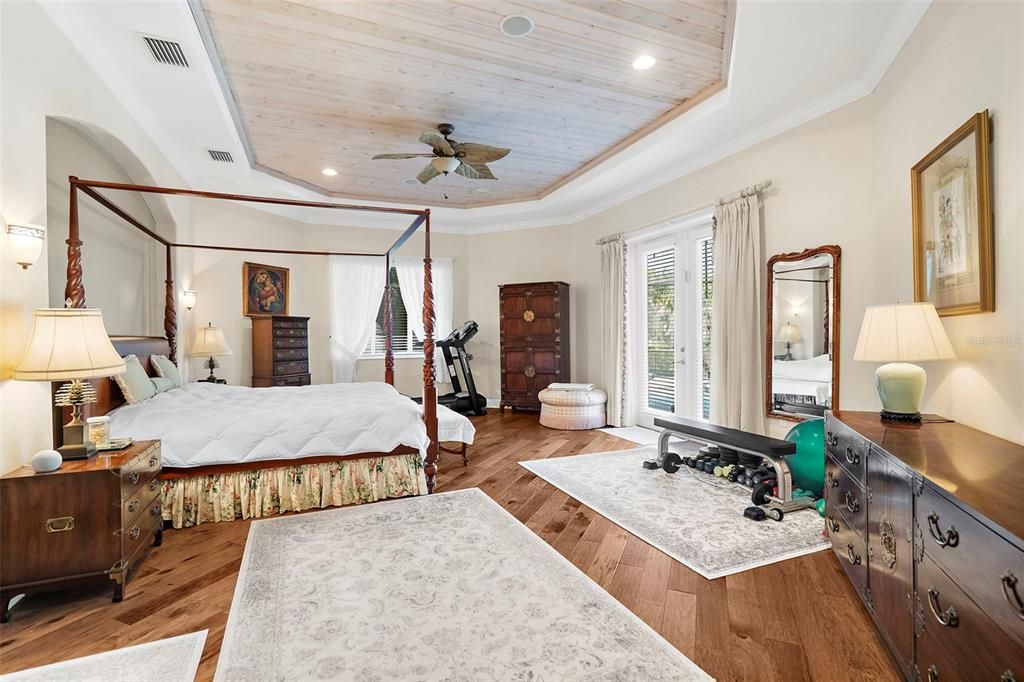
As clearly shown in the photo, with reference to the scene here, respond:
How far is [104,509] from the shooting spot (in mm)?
2098

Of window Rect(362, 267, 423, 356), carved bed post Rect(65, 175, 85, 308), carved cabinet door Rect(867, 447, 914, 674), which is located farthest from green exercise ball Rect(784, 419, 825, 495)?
window Rect(362, 267, 423, 356)

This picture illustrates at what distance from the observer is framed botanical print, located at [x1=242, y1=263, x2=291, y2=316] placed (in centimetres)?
586

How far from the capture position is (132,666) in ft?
5.53

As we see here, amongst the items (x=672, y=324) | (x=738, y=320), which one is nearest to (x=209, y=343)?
(x=672, y=324)

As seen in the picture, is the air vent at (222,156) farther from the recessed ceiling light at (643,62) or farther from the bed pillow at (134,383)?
the recessed ceiling light at (643,62)

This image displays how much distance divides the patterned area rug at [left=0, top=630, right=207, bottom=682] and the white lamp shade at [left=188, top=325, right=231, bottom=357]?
3716 mm

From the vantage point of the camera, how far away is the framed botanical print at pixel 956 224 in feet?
6.21

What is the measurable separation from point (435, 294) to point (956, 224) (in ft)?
19.7

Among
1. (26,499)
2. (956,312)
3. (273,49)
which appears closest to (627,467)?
(956,312)

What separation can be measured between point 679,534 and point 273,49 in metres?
3.88

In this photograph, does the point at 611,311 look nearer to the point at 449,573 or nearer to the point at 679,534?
the point at 679,534

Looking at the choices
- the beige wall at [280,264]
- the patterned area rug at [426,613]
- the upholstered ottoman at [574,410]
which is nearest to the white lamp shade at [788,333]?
the upholstered ottoman at [574,410]

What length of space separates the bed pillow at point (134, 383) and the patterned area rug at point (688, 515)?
2.96 meters

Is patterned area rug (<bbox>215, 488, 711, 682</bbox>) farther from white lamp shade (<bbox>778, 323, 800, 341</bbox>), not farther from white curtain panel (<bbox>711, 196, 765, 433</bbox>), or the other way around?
white lamp shade (<bbox>778, 323, 800, 341</bbox>)
